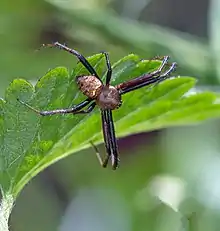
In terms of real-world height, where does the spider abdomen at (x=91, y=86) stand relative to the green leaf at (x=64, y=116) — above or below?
above

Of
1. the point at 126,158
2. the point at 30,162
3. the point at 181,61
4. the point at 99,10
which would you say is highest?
the point at 99,10

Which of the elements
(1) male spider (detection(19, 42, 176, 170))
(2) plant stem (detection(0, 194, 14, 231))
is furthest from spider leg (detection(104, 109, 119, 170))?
(2) plant stem (detection(0, 194, 14, 231))

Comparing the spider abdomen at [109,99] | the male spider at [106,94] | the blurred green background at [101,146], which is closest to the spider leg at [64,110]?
the male spider at [106,94]

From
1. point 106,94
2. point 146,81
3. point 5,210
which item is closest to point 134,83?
point 146,81

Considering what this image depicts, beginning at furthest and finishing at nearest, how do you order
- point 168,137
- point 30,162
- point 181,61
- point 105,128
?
point 168,137
point 181,61
point 105,128
point 30,162

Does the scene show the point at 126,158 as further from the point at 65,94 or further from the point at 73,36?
the point at 65,94

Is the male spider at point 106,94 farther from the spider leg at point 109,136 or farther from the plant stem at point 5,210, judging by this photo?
the plant stem at point 5,210

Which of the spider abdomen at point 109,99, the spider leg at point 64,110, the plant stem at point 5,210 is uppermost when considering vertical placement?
the spider abdomen at point 109,99

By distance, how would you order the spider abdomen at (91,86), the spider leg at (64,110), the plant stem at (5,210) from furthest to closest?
the spider abdomen at (91,86) → the spider leg at (64,110) → the plant stem at (5,210)

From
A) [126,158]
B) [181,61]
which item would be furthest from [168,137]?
[181,61]

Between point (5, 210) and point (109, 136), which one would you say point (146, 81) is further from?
point (5, 210)
